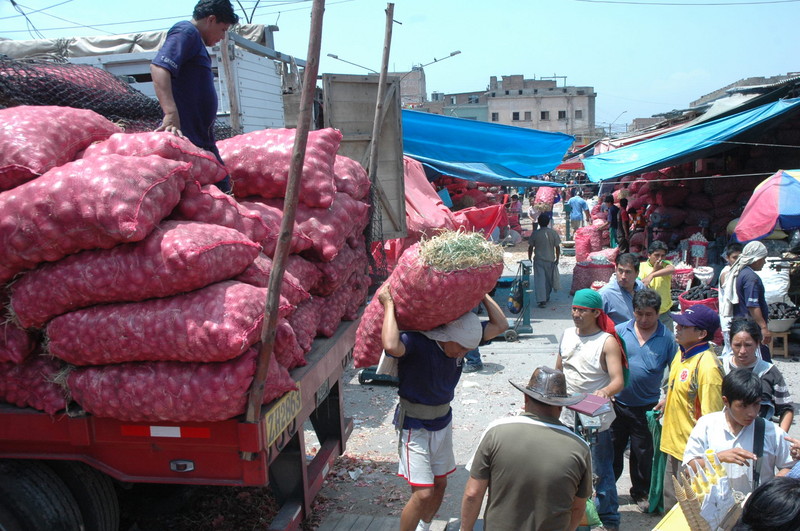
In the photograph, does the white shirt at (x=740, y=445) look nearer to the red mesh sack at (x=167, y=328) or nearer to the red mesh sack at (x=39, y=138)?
the red mesh sack at (x=167, y=328)

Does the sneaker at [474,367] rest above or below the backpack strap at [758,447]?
below

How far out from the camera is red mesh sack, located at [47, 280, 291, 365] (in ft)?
8.90

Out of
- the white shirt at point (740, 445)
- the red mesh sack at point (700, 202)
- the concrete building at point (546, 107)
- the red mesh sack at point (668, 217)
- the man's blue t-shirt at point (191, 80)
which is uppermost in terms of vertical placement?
the concrete building at point (546, 107)

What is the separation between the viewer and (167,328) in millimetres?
2748

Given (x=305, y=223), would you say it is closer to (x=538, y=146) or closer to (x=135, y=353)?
(x=135, y=353)

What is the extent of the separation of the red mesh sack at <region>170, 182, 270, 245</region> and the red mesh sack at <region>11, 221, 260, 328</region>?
213 mm

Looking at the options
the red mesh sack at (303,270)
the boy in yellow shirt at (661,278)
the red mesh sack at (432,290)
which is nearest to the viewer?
the red mesh sack at (432,290)

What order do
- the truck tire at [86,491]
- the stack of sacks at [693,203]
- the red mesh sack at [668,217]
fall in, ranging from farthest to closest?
the red mesh sack at [668,217] → the stack of sacks at [693,203] → the truck tire at [86,491]

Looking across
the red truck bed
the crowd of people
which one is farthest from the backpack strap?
the red truck bed

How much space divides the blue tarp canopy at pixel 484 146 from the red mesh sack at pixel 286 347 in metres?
8.38

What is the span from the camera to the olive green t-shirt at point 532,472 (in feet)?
9.18

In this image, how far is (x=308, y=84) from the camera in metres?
2.35

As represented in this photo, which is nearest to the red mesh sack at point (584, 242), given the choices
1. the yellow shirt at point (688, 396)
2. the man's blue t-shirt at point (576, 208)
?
the man's blue t-shirt at point (576, 208)

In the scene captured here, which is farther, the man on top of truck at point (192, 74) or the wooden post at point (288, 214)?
the man on top of truck at point (192, 74)
